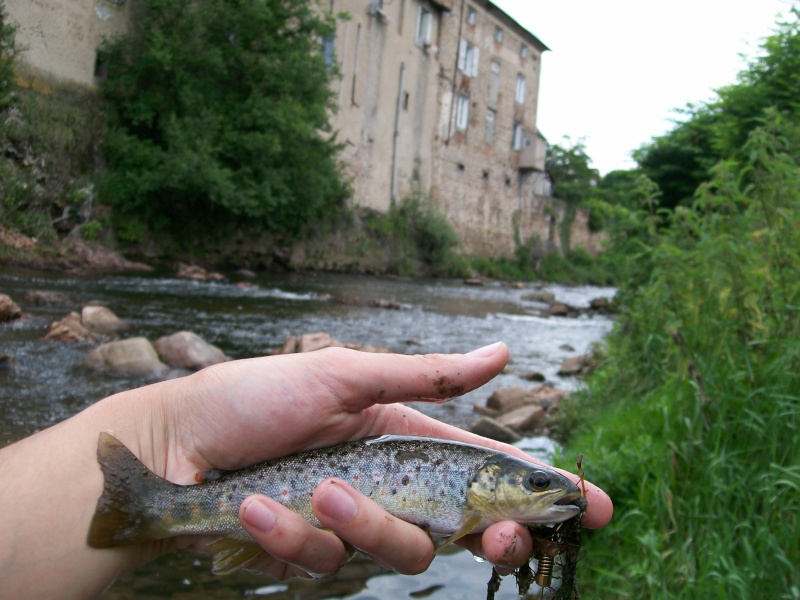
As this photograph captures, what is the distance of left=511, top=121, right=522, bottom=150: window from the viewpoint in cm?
4750

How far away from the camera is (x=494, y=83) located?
44.6 meters

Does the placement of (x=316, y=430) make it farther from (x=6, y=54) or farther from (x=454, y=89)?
(x=454, y=89)

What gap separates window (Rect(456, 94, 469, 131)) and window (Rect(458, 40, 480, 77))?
5.37 ft

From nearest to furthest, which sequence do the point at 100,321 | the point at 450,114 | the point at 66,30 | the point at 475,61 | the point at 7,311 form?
the point at 7,311 → the point at 100,321 → the point at 66,30 → the point at 450,114 → the point at 475,61

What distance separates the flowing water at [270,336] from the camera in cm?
393

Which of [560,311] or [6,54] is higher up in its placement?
[6,54]

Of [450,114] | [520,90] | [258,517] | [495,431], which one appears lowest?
[495,431]

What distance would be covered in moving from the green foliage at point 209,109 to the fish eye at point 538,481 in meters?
20.2

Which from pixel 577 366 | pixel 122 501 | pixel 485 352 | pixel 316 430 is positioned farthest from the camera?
pixel 577 366

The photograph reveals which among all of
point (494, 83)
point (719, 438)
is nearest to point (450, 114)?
point (494, 83)

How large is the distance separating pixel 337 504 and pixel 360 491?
0.13m

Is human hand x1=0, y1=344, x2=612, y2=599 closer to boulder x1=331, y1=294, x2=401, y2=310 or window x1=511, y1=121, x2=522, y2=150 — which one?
boulder x1=331, y1=294, x2=401, y2=310

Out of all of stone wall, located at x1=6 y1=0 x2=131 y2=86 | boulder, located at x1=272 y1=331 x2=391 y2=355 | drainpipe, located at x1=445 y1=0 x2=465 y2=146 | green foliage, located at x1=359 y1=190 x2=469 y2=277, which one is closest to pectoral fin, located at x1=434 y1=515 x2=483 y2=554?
boulder, located at x1=272 y1=331 x2=391 y2=355

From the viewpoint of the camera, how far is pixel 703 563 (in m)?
3.31
